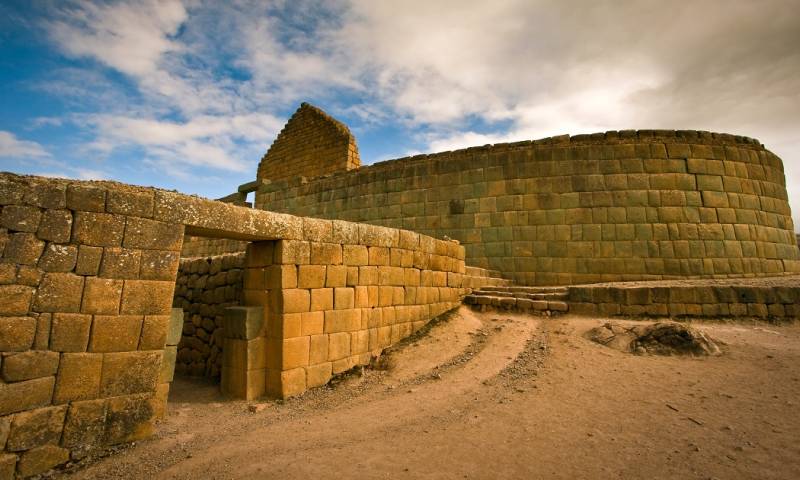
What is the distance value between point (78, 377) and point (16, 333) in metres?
0.62

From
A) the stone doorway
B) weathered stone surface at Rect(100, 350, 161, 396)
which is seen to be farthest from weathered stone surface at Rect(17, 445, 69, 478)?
the stone doorway

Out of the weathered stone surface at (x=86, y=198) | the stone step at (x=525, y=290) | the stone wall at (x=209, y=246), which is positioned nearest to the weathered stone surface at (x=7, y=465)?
the weathered stone surface at (x=86, y=198)

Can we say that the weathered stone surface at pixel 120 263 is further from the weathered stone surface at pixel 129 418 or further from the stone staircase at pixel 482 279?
the stone staircase at pixel 482 279

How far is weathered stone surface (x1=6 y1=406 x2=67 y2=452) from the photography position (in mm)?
3160

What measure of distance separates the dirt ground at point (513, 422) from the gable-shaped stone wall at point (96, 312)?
1.30 feet

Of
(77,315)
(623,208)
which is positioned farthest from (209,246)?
(623,208)

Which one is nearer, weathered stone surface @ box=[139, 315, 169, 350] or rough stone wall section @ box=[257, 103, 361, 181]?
weathered stone surface @ box=[139, 315, 169, 350]

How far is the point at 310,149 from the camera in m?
17.5

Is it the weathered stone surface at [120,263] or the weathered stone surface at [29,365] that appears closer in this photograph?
the weathered stone surface at [29,365]

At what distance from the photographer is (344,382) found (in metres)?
Answer: 5.62

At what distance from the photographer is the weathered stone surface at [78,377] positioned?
11.2 ft

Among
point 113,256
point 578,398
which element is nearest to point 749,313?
point 578,398

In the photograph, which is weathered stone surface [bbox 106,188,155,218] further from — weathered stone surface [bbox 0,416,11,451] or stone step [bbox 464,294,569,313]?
stone step [bbox 464,294,569,313]

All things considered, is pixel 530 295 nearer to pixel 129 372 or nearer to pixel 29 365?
pixel 129 372
